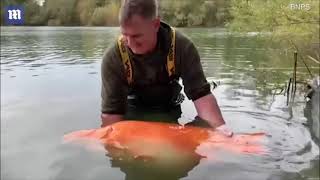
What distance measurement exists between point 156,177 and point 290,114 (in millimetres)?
3810

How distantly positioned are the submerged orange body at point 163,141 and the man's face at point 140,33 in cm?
70

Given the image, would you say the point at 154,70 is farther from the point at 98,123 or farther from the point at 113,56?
the point at 98,123

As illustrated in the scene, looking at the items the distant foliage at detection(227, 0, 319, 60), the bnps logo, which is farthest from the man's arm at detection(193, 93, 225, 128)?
the bnps logo

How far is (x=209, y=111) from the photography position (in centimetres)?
445

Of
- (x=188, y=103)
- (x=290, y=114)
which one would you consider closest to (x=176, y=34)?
(x=188, y=103)

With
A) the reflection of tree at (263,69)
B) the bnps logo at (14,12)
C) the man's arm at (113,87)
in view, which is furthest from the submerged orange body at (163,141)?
the bnps logo at (14,12)

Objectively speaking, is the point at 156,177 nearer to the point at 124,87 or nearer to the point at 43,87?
the point at 124,87

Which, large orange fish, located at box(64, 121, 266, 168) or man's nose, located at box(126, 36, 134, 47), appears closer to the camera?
large orange fish, located at box(64, 121, 266, 168)

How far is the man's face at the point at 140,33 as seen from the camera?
13.0 ft

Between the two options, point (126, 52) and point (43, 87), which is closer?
point (126, 52)

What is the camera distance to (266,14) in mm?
9891

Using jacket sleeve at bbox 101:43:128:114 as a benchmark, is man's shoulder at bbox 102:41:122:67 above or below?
above

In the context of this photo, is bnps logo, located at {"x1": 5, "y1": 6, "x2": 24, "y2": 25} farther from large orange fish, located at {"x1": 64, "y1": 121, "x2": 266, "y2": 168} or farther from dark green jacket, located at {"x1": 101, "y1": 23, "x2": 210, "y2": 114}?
large orange fish, located at {"x1": 64, "y1": 121, "x2": 266, "y2": 168}

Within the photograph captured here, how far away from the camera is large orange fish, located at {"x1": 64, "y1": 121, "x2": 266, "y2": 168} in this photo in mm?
3908
